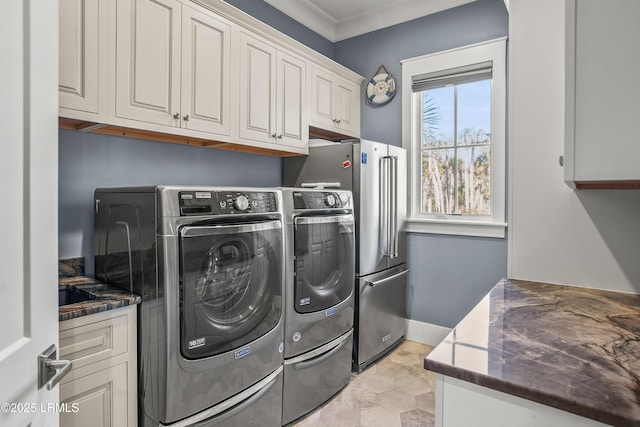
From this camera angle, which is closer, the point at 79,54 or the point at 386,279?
the point at 79,54

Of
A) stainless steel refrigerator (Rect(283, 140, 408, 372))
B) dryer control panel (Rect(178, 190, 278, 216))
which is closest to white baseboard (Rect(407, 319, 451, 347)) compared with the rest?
stainless steel refrigerator (Rect(283, 140, 408, 372))

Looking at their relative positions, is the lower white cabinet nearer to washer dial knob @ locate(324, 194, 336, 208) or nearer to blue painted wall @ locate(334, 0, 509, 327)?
washer dial knob @ locate(324, 194, 336, 208)

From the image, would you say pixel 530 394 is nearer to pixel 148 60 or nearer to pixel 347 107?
pixel 148 60

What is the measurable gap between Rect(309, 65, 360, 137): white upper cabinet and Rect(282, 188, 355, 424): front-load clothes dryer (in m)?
0.87

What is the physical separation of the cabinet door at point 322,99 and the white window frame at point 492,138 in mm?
707

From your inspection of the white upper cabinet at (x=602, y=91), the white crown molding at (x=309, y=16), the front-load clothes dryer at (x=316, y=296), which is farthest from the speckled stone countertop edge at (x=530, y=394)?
the white crown molding at (x=309, y=16)

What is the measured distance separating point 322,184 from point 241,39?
44.1 inches

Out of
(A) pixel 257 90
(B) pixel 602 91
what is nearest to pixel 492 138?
(A) pixel 257 90

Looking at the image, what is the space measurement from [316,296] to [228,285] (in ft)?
2.26

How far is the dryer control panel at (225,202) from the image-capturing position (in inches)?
57.6

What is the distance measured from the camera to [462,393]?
0.85 m

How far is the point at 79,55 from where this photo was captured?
5.11 ft

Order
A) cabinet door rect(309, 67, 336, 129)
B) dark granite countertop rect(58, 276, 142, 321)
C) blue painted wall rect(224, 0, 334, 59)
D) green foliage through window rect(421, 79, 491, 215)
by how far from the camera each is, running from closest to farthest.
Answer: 1. dark granite countertop rect(58, 276, 142, 321)
2. blue painted wall rect(224, 0, 334, 59)
3. cabinet door rect(309, 67, 336, 129)
4. green foliage through window rect(421, 79, 491, 215)

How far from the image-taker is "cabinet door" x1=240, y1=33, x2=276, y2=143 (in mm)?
2291
